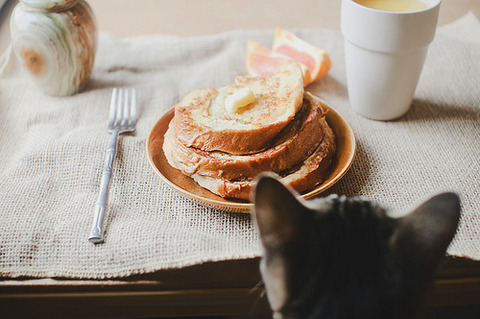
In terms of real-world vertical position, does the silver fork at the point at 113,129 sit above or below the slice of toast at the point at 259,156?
below

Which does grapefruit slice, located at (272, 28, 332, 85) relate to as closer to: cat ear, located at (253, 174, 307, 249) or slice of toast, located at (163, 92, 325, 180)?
slice of toast, located at (163, 92, 325, 180)

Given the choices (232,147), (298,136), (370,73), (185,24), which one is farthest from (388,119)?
(185,24)

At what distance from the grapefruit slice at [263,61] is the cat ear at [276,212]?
1.18 metres

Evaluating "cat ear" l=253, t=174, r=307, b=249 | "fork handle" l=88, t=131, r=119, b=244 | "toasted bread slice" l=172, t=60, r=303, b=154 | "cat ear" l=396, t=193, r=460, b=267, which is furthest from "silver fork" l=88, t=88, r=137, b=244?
"cat ear" l=396, t=193, r=460, b=267

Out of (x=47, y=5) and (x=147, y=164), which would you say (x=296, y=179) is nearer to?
(x=147, y=164)

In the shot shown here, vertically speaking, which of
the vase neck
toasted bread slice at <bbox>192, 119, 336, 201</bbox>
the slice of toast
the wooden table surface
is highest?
the vase neck

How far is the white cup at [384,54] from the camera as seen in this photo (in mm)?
1395

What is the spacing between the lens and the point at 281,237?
659 mm

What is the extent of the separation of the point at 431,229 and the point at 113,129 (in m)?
1.19

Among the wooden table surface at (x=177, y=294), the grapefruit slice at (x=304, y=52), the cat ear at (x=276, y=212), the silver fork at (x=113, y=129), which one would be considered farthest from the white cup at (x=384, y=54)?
the cat ear at (x=276, y=212)

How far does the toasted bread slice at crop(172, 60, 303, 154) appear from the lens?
1.24 m

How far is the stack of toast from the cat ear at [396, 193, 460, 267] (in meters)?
0.54

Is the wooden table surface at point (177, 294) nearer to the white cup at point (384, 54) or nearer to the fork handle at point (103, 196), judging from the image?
the fork handle at point (103, 196)

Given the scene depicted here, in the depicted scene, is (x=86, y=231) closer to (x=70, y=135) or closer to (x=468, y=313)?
(x=70, y=135)
